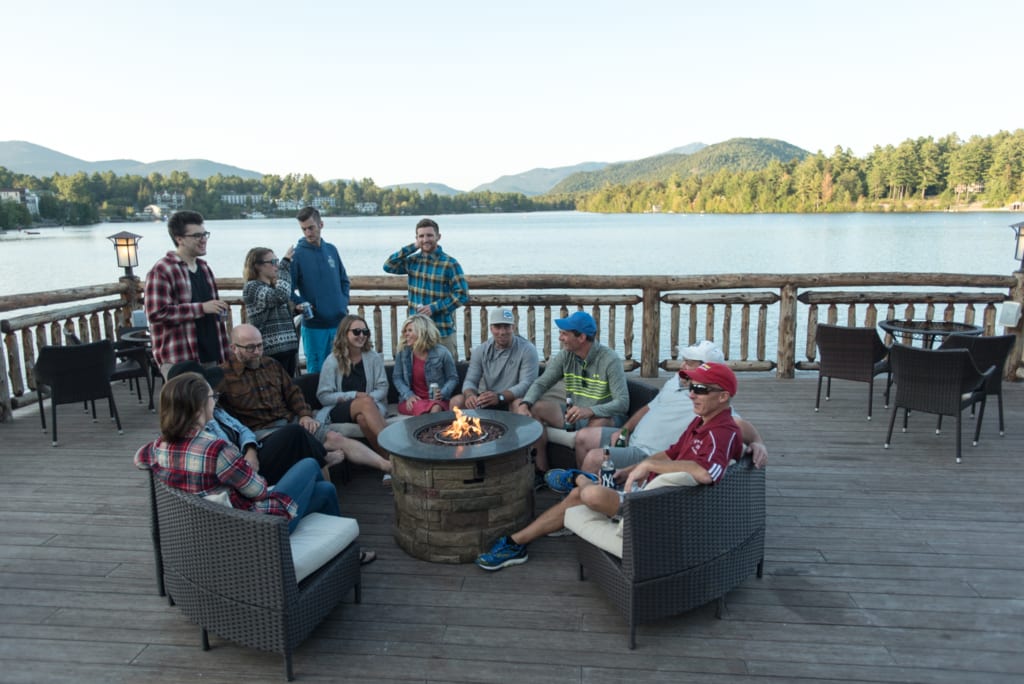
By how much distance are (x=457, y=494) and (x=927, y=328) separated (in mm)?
4510

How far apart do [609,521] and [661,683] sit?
63cm

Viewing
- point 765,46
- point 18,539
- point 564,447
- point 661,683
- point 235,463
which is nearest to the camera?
point 661,683

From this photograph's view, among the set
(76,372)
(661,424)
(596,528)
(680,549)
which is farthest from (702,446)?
(76,372)

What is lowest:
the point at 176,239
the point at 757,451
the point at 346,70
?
the point at 757,451

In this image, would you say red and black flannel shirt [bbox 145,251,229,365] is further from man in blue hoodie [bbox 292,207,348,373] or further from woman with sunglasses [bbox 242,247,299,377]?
man in blue hoodie [bbox 292,207,348,373]

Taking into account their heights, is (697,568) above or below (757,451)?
below

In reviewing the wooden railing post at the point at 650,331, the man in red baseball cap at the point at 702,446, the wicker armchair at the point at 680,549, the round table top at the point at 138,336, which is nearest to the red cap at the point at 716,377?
the man in red baseball cap at the point at 702,446

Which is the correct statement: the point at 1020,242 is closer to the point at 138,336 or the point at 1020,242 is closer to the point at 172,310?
the point at 172,310

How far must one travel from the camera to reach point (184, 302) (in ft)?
12.3

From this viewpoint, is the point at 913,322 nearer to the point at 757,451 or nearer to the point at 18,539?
the point at 757,451

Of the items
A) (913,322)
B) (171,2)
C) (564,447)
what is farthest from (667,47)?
(564,447)

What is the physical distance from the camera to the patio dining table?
5242 mm

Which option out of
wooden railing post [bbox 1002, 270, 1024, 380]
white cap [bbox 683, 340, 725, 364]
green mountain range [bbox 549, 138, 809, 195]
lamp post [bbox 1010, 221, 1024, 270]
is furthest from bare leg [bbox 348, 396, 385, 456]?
green mountain range [bbox 549, 138, 809, 195]

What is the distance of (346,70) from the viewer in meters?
27.7
